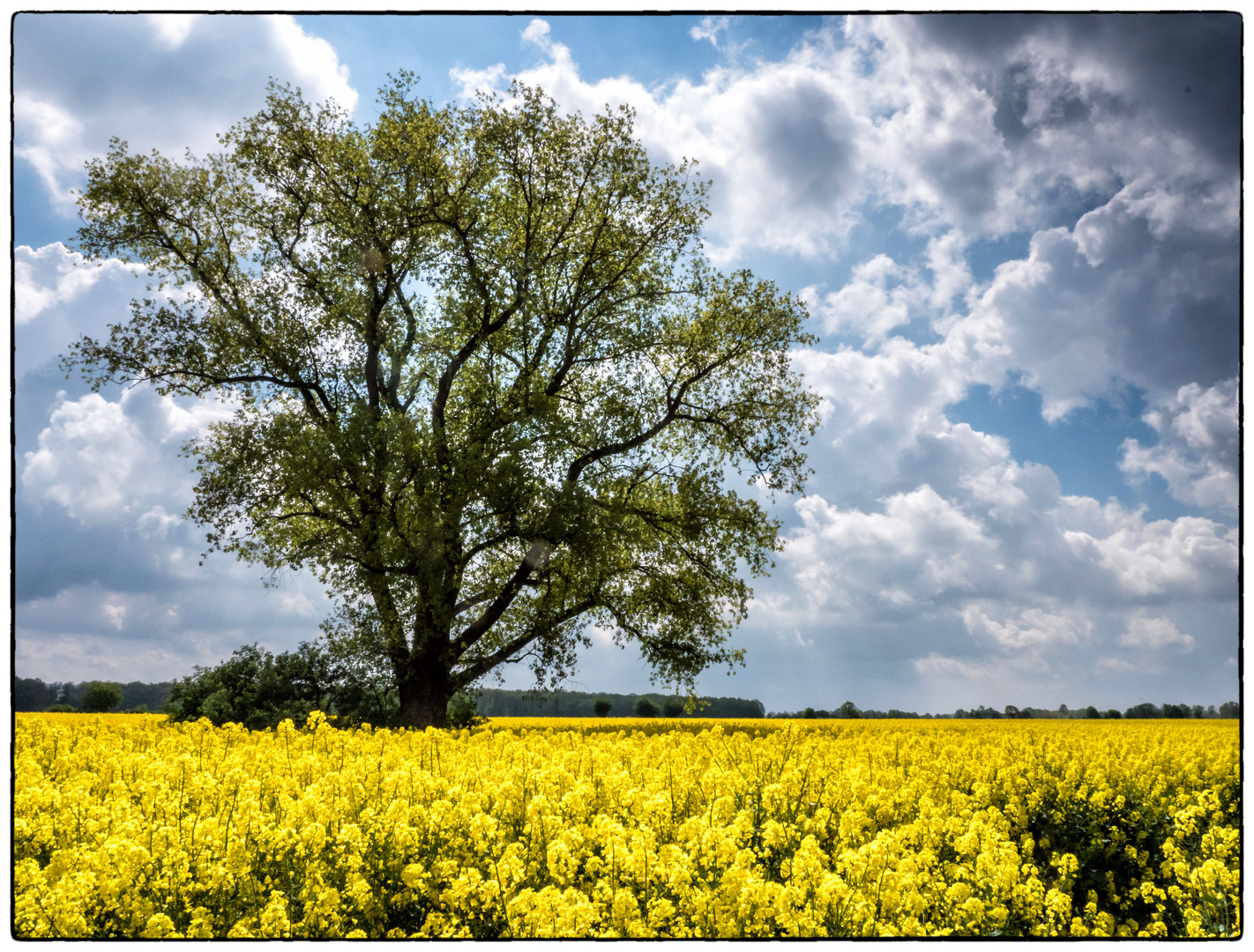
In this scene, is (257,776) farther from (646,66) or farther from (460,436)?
(460,436)

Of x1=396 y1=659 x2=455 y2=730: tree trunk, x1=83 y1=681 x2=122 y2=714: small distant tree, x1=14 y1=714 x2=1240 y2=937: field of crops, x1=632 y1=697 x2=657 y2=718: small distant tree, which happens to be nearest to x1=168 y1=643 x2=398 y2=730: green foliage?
x1=396 y1=659 x2=455 y2=730: tree trunk

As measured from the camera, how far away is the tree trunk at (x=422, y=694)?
13.8m

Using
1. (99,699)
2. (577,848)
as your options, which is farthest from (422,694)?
(577,848)

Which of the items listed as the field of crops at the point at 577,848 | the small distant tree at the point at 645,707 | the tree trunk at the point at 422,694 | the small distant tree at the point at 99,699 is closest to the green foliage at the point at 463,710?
the tree trunk at the point at 422,694

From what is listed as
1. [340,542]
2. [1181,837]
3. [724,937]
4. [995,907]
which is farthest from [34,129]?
[1181,837]

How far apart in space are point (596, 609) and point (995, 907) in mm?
11853

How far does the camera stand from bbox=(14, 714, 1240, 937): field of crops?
11.1 feet

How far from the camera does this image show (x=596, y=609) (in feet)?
50.1

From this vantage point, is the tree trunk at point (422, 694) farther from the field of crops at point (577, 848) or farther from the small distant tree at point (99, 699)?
the field of crops at point (577, 848)

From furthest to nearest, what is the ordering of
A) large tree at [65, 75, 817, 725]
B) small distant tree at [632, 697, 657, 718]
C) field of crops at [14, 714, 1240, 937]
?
1. small distant tree at [632, 697, 657, 718]
2. large tree at [65, 75, 817, 725]
3. field of crops at [14, 714, 1240, 937]

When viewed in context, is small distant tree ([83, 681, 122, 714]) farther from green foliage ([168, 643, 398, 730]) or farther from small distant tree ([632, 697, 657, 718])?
small distant tree ([632, 697, 657, 718])

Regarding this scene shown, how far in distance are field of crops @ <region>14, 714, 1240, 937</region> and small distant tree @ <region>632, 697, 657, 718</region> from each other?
2317cm

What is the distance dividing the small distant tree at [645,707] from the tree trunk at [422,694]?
15.8 metres

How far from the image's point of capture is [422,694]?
1396cm
